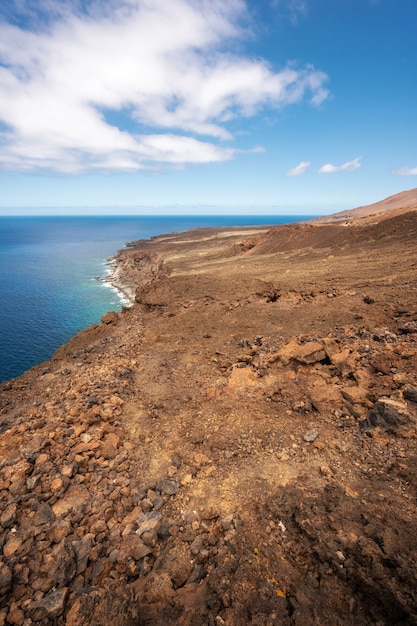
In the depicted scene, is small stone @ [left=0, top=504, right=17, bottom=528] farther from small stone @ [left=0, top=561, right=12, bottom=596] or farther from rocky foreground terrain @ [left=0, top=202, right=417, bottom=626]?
small stone @ [left=0, top=561, right=12, bottom=596]

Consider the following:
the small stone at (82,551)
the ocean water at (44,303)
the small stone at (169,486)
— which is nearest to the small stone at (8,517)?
the small stone at (82,551)

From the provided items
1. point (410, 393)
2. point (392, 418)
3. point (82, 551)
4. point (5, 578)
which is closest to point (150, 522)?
point (82, 551)

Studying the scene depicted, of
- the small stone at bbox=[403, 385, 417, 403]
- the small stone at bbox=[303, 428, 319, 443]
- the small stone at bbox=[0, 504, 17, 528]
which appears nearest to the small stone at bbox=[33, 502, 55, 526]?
the small stone at bbox=[0, 504, 17, 528]

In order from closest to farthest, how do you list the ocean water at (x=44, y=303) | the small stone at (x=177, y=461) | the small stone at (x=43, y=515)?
the small stone at (x=43, y=515) < the small stone at (x=177, y=461) < the ocean water at (x=44, y=303)

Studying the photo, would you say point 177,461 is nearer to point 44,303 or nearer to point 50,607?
point 50,607

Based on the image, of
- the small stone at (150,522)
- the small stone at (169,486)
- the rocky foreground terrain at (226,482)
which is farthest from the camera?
the small stone at (169,486)

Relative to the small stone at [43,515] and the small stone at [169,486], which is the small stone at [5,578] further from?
the small stone at [169,486]
